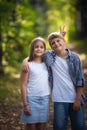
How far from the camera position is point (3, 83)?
12.0m

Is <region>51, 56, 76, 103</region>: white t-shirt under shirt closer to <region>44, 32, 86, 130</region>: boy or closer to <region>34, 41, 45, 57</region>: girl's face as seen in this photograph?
<region>44, 32, 86, 130</region>: boy

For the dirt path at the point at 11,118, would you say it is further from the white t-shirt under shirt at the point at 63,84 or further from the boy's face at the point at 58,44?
the boy's face at the point at 58,44

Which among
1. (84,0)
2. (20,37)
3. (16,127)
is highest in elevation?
(84,0)

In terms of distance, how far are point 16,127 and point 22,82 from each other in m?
2.39

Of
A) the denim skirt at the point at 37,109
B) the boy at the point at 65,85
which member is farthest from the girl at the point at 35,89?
the boy at the point at 65,85

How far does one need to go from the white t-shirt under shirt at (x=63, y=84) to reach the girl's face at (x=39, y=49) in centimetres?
31

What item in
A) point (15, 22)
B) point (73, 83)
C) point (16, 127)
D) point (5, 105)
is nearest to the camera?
point (73, 83)

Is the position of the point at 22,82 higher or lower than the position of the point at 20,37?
lower

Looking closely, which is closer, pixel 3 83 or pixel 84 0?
pixel 3 83

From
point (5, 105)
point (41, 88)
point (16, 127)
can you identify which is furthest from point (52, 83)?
point (5, 105)

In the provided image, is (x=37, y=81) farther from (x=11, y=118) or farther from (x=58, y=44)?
(x=11, y=118)

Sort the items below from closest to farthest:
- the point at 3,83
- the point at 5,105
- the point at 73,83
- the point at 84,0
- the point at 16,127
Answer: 1. the point at 73,83
2. the point at 16,127
3. the point at 5,105
4. the point at 3,83
5. the point at 84,0

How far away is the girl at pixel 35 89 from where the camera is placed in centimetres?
537

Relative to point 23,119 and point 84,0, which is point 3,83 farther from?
point 84,0
